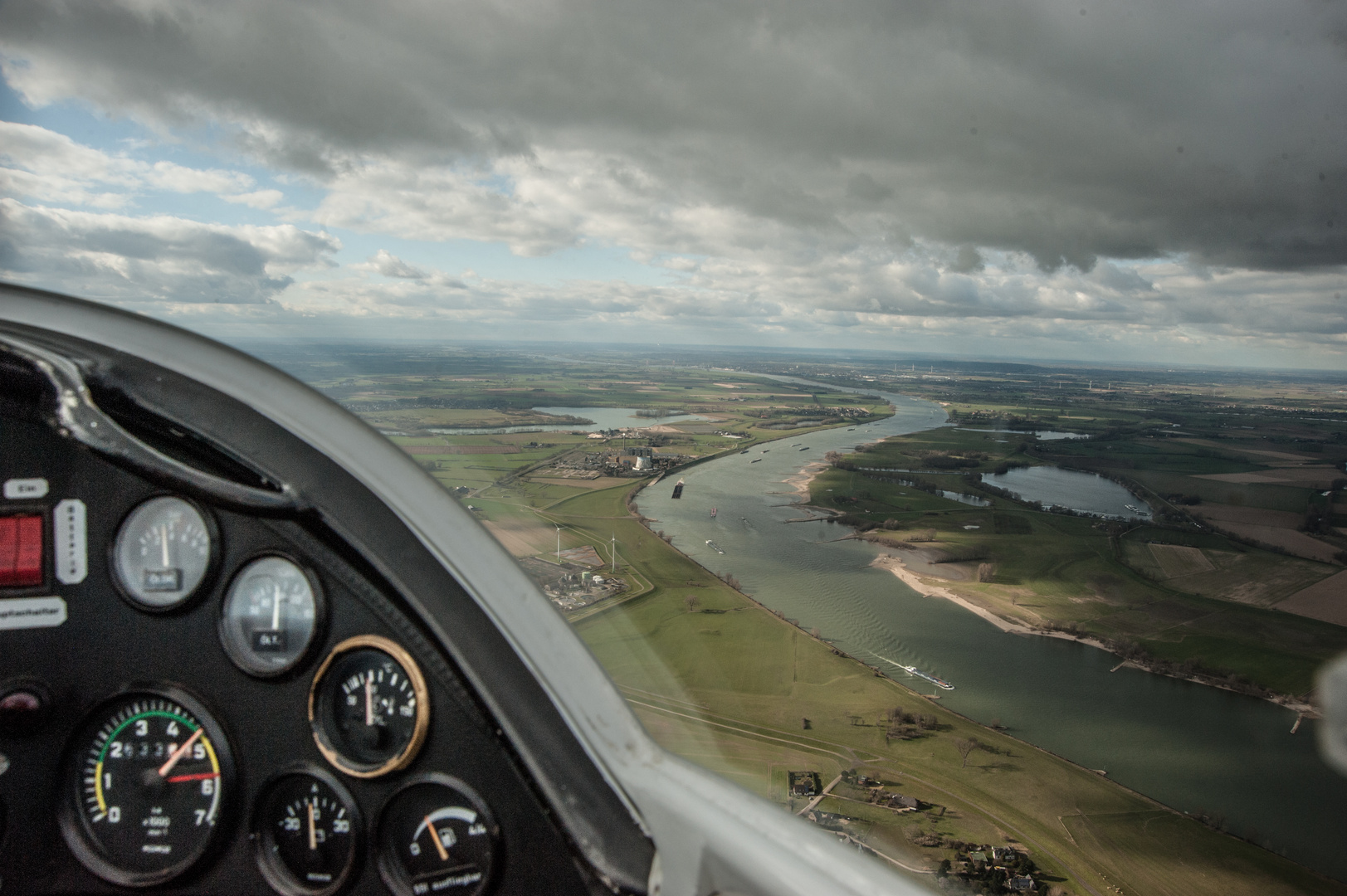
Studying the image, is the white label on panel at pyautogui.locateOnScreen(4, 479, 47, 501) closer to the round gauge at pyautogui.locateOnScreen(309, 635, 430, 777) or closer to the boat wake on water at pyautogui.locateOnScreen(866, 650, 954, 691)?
the round gauge at pyautogui.locateOnScreen(309, 635, 430, 777)

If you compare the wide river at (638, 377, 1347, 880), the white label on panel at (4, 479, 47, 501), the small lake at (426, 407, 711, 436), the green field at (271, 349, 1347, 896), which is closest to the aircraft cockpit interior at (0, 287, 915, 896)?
the white label on panel at (4, 479, 47, 501)

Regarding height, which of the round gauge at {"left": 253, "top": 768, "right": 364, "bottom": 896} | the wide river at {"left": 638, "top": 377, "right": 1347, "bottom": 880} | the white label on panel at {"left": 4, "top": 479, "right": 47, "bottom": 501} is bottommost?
the round gauge at {"left": 253, "top": 768, "right": 364, "bottom": 896}

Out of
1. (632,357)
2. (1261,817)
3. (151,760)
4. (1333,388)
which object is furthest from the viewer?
(632,357)

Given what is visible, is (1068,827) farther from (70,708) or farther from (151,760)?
(70,708)

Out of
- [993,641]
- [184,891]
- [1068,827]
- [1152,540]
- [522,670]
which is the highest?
[1152,540]

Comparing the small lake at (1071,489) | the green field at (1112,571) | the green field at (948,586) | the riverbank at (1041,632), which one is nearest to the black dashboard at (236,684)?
the green field at (948,586)

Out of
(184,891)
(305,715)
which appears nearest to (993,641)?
(305,715)

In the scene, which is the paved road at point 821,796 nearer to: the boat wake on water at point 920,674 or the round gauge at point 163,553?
the boat wake on water at point 920,674
